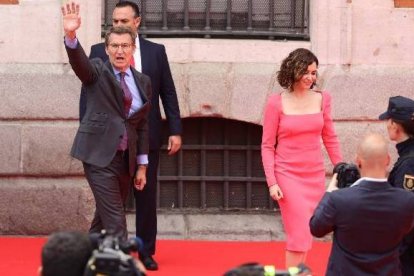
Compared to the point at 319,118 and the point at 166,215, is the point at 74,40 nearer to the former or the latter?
the point at 319,118

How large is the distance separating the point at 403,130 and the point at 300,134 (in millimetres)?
1420

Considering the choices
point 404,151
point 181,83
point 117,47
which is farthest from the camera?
point 181,83

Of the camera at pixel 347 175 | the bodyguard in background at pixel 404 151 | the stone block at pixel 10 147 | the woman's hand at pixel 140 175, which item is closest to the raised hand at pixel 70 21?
the woman's hand at pixel 140 175

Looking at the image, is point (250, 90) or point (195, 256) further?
point (250, 90)

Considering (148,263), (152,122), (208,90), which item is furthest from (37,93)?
(148,263)

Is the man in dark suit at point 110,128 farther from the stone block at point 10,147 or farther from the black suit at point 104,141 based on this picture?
the stone block at point 10,147

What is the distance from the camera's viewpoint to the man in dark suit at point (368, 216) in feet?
19.4

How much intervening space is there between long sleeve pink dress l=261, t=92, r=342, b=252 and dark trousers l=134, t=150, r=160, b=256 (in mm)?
1463

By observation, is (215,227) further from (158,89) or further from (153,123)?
(158,89)

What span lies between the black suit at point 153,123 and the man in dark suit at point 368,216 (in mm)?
3509

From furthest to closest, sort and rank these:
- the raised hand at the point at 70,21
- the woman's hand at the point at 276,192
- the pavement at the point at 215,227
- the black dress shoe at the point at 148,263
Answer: the pavement at the point at 215,227 → the black dress shoe at the point at 148,263 → the woman's hand at the point at 276,192 → the raised hand at the point at 70,21

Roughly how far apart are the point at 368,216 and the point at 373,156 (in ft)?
0.92

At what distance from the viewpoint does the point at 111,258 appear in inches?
179

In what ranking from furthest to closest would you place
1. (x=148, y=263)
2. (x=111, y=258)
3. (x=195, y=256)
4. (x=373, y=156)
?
(x=195, y=256) < (x=148, y=263) < (x=373, y=156) < (x=111, y=258)
